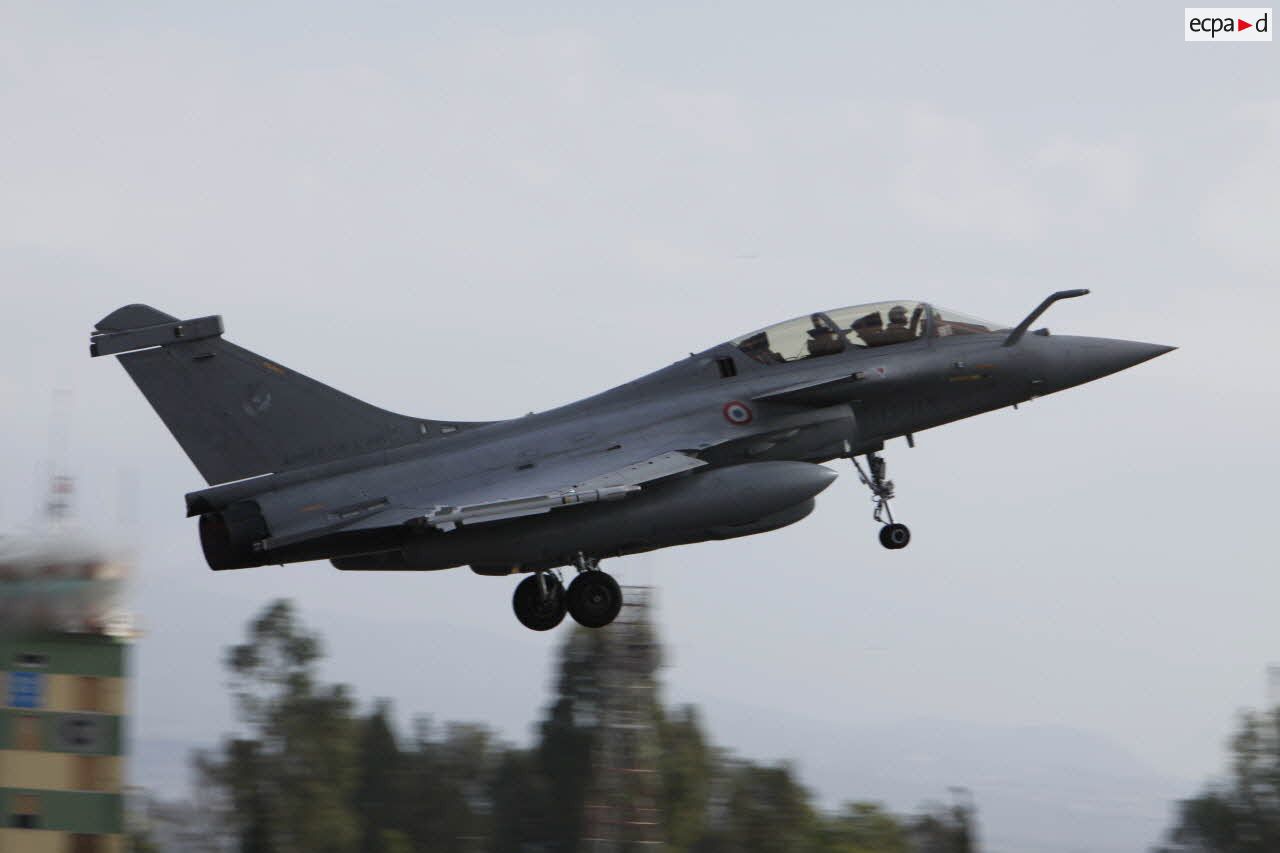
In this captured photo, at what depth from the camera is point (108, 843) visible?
4719cm

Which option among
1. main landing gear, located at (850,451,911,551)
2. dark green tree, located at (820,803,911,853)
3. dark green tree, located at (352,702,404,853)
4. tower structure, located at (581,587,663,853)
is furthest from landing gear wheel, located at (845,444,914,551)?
dark green tree, located at (352,702,404,853)

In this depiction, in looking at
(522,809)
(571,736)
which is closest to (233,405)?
(571,736)

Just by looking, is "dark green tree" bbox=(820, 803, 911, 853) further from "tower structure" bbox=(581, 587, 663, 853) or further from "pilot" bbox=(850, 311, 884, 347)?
"pilot" bbox=(850, 311, 884, 347)

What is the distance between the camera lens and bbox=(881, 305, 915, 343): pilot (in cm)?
2100

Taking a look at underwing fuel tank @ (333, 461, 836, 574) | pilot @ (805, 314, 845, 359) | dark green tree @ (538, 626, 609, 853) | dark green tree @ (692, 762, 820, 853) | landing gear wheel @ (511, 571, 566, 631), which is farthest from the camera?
dark green tree @ (538, 626, 609, 853)

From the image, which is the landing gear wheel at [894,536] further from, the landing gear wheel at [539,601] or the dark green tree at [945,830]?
the dark green tree at [945,830]

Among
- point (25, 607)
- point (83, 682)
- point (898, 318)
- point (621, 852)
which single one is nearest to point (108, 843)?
point (83, 682)

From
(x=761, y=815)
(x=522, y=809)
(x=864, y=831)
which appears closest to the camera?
(x=864, y=831)

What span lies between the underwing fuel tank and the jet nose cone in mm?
4235

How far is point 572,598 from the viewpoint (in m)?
19.8

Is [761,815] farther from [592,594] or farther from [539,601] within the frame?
[592,594]

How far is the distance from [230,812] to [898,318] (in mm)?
65737

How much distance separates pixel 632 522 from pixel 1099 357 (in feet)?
22.2

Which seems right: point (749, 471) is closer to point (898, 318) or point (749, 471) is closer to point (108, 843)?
point (898, 318)
